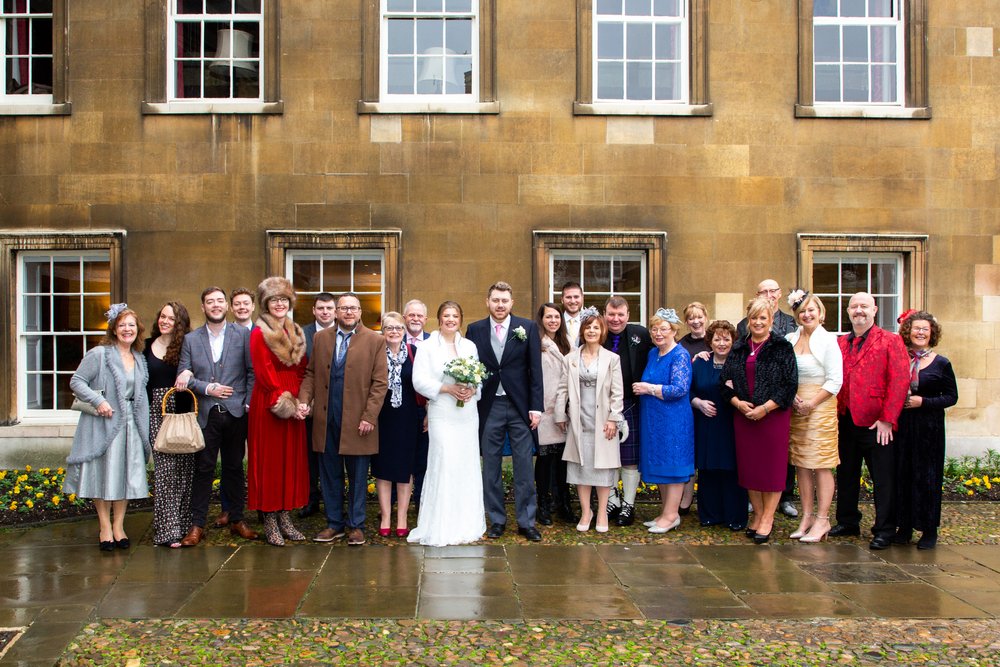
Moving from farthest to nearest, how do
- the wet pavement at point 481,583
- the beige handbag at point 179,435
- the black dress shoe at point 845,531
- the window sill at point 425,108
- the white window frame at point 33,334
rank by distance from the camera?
the white window frame at point 33,334, the window sill at point 425,108, the black dress shoe at point 845,531, the beige handbag at point 179,435, the wet pavement at point 481,583

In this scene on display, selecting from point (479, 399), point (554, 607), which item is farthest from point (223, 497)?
point (554, 607)

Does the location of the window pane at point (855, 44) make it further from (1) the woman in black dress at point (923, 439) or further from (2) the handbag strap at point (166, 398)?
(2) the handbag strap at point (166, 398)

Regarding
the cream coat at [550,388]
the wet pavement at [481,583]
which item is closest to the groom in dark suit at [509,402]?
the cream coat at [550,388]

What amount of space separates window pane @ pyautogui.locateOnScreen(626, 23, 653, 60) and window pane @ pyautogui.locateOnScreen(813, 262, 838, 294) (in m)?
3.29

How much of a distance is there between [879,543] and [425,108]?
6.73 metres

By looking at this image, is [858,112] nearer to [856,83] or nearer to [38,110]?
[856,83]

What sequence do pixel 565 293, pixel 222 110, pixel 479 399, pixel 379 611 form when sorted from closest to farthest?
pixel 379 611
pixel 479 399
pixel 565 293
pixel 222 110

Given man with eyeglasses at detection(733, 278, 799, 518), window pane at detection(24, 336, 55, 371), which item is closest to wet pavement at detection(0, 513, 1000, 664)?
man with eyeglasses at detection(733, 278, 799, 518)

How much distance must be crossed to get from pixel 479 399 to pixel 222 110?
18.1 ft

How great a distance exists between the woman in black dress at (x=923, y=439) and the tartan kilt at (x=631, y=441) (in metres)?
2.01

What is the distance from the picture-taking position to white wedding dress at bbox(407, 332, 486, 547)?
22.9 feet

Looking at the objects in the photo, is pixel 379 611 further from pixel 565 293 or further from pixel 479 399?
pixel 565 293

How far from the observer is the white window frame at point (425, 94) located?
35.2 feet

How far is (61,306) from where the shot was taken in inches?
433
